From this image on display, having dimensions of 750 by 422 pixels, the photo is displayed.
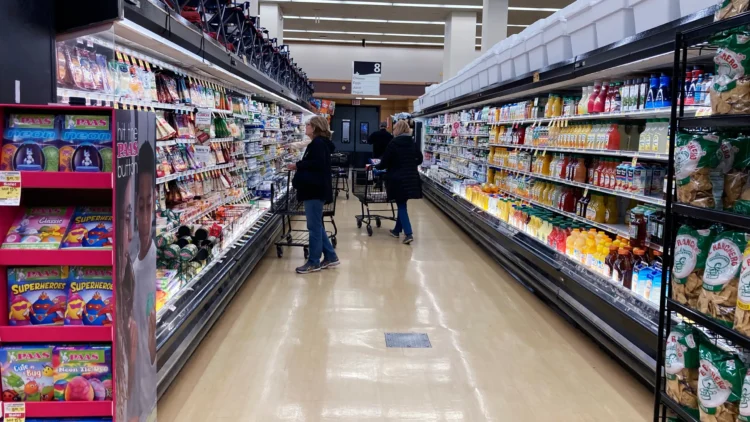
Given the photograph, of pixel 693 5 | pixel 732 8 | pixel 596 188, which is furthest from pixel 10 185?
pixel 596 188

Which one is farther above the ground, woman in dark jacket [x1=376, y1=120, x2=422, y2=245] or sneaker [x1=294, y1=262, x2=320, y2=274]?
woman in dark jacket [x1=376, y1=120, x2=422, y2=245]

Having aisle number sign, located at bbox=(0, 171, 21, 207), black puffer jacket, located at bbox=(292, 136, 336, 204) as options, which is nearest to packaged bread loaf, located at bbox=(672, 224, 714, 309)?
aisle number sign, located at bbox=(0, 171, 21, 207)

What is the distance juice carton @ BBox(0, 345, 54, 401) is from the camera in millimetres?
2021

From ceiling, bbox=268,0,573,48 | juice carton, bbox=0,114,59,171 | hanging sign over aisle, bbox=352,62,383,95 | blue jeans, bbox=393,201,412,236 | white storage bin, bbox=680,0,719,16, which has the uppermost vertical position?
ceiling, bbox=268,0,573,48

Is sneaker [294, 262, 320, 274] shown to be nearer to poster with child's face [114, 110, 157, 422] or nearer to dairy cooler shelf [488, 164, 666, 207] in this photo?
dairy cooler shelf [488, 164, 666, 207]

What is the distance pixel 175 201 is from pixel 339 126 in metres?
20.8

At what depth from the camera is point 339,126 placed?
2503 cm

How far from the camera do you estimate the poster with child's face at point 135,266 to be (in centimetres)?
208

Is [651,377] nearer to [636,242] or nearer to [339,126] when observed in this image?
[636,242]

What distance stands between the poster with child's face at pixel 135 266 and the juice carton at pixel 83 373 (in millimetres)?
41

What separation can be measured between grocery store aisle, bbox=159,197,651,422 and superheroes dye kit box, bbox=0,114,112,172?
1.62 meters

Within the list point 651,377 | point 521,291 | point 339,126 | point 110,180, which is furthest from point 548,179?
point 339,126

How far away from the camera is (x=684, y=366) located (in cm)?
218

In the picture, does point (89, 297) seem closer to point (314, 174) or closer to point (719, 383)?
point (719, 383)
